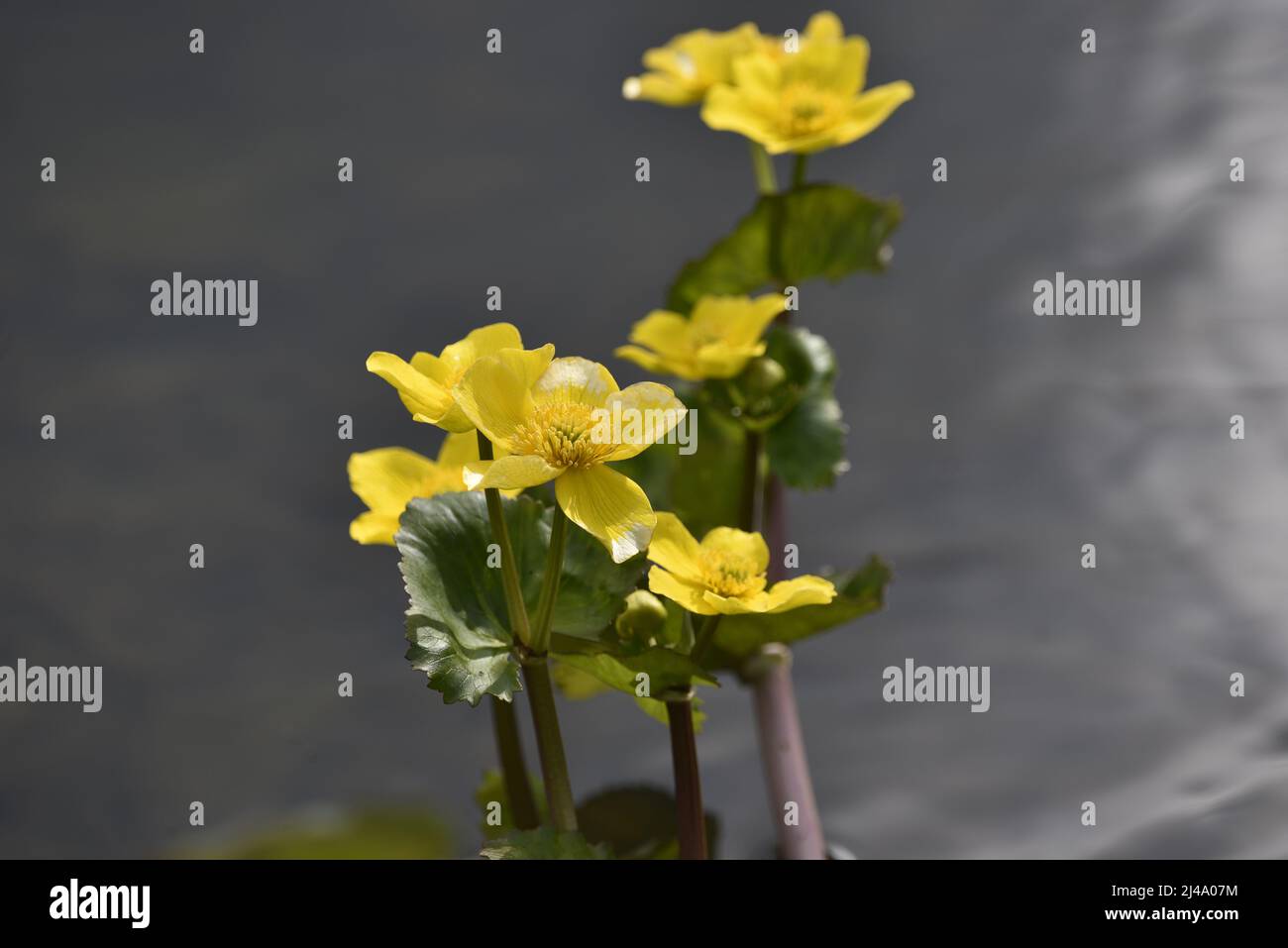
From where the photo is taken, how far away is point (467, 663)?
0.32m

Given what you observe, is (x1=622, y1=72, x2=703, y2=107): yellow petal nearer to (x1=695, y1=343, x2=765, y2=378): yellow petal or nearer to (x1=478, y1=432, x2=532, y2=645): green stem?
(x1=695, y1=343, x2=765, y2=378): yellow petal

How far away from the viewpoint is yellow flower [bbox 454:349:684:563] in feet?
0.98

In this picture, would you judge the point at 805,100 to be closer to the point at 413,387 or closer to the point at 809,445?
the point at 809,445

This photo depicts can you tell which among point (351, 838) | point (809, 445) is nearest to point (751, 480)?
point (809, 445)

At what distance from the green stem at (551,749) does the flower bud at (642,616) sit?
2 cm

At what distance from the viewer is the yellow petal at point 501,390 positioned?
0.30 metres

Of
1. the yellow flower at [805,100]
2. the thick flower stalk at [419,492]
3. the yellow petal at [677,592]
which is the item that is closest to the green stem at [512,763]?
the thick flower stalk at [419,492]

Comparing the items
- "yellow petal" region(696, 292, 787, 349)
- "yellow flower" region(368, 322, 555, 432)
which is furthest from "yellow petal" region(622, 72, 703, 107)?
"yellow flower" region(368, 322, 555, 432)

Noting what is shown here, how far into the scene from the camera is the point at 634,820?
0.47 metres

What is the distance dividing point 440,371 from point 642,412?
0.18 feet

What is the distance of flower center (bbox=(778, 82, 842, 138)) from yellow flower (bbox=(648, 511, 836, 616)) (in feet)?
0.62

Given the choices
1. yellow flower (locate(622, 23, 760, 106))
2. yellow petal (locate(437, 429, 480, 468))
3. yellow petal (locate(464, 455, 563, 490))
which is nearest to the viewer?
yellow petal (locate(464, 455, 563, 490))
